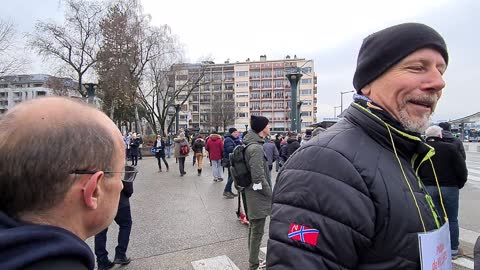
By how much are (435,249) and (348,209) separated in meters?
0.44

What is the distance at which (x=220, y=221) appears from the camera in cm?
657

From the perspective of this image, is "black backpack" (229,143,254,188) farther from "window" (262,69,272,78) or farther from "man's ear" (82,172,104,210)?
"window" (262,69,272,78)

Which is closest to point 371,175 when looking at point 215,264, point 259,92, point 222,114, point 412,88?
point 412,88

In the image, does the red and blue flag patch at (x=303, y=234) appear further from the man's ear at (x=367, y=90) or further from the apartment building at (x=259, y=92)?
the apartment building at (x=259, y=92)

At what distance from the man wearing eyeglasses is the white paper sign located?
1.21m

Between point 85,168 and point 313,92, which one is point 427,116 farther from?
point 313,92

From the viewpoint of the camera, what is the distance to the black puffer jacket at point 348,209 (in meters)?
1.27

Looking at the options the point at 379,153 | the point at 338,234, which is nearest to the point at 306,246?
the point at 338,234

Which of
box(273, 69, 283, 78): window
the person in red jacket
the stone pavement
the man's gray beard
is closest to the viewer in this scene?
the man's gray beard

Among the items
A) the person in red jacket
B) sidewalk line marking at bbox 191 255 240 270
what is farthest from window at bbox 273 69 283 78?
sidewalk line marking at bbox 191 255 240 270

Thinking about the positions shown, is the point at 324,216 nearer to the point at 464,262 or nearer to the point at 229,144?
the point at 464,262

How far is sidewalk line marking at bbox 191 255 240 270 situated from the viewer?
171 inches

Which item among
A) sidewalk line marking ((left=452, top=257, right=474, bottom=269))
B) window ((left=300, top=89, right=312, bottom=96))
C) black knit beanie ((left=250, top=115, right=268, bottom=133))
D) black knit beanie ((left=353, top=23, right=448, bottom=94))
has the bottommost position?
sidewalk line marking ((left=452, top=257, right=474, bottom=269))

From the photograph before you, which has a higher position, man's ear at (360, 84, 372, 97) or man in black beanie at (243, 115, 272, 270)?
man's ear at (360, 84, 372, 97)
